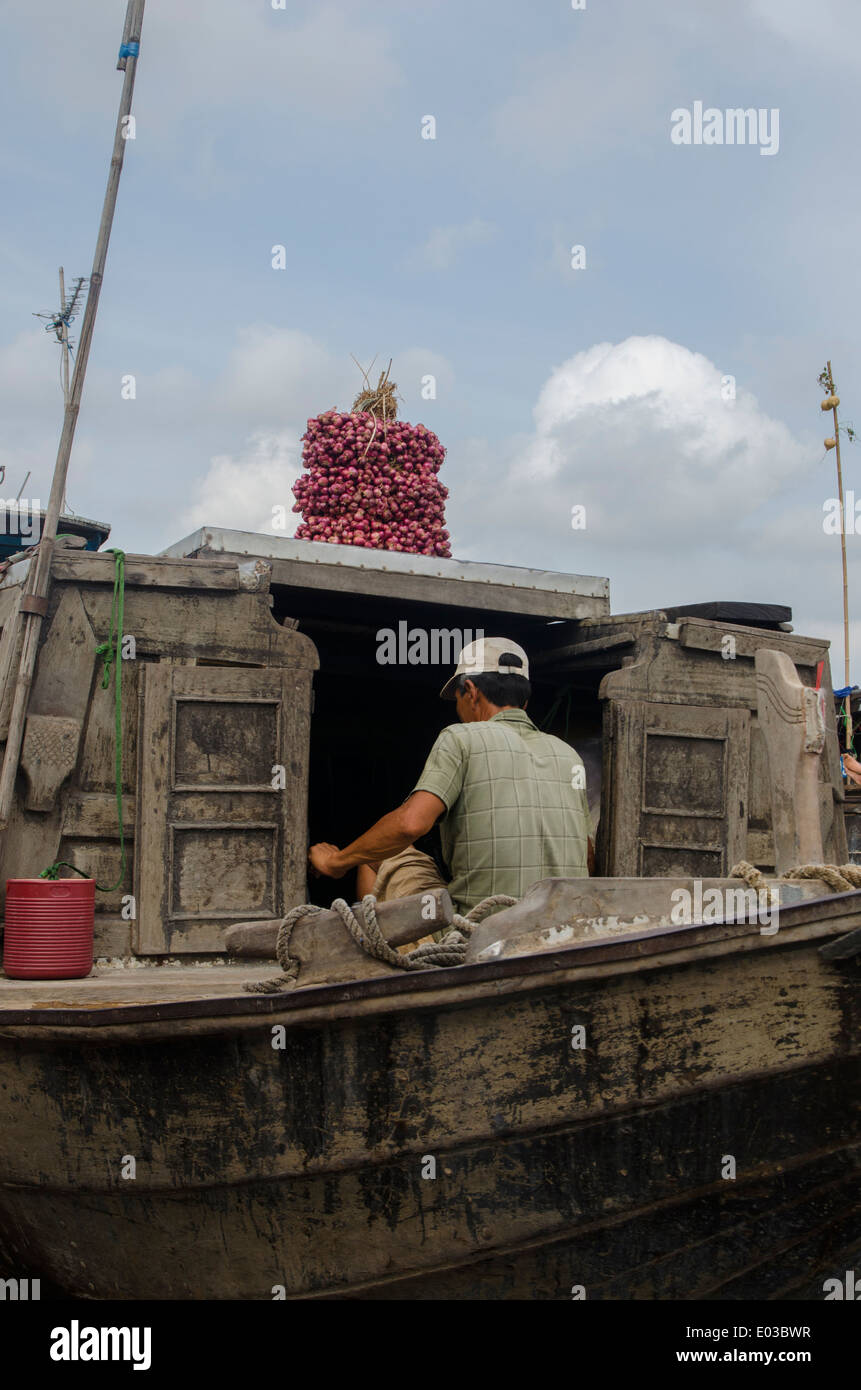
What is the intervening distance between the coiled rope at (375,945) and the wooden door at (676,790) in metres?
2.19

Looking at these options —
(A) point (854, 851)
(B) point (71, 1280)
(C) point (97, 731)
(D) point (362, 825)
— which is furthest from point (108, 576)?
(A) point (854, 851)

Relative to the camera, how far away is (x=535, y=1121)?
3197mm

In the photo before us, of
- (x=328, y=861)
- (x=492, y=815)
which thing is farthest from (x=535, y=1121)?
(x=328, y=861)

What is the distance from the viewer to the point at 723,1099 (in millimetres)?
3197

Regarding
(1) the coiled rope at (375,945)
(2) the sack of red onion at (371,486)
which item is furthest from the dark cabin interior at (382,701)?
(1) the coiled rope at (375,945)

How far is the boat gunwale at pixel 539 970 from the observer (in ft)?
10.2

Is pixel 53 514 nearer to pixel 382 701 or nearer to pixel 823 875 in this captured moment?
pixel 823 875

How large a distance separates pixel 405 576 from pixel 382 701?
9.89ft

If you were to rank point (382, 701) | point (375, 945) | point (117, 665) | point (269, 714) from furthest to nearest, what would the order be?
point (382, 701)
point (269, 714)
point (117, 665)
point (375, 945)

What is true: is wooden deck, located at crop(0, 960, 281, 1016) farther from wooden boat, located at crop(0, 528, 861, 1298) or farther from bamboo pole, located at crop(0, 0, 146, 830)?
bamboo pole, located at crop(0, 0, 146, 830)

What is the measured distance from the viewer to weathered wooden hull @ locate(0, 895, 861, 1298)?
3.18m

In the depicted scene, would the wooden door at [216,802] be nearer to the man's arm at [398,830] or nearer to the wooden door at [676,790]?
the man's arm at [398,830]

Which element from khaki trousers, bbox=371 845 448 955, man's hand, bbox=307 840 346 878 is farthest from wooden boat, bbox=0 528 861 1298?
khaki trousers, bbox=371 845 448 955

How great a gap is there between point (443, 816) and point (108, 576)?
1762mm
